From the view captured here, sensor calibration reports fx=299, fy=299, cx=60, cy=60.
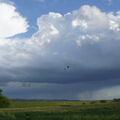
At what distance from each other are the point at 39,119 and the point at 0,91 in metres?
72.7

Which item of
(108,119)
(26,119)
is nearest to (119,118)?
(108,119)

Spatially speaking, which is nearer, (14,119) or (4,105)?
(14,119)

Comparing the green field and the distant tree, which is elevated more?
the distant tree

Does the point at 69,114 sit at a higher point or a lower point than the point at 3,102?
lower

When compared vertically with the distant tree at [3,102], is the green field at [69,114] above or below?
below

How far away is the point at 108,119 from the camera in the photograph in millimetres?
28312

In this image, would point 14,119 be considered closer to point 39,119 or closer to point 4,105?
point 39,119

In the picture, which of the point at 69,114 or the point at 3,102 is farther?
the point at 3,102

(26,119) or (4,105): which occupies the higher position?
(4,105)

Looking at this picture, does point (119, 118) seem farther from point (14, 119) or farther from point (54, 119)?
point (14, 119)

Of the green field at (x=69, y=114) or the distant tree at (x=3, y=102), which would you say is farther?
the distant tree at (x=3, y=102)

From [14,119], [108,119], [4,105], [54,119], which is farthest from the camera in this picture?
[4,105]

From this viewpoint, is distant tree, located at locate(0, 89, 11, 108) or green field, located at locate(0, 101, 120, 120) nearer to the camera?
green field, located at locate(0, 101, 120, 120)

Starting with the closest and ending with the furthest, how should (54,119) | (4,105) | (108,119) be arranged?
(108,119), (54,119), (4,105)
